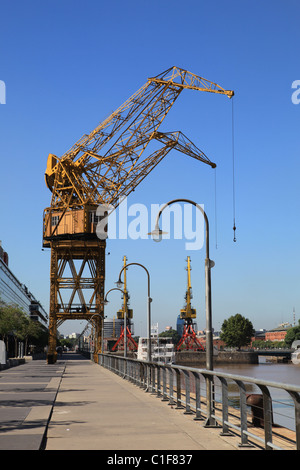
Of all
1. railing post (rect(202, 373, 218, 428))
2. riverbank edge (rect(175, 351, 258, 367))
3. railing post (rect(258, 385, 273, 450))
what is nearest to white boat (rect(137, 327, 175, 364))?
riverbank edge (rect(175, 351, 258, 367))

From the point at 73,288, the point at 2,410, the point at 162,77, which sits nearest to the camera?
the point at 2,410

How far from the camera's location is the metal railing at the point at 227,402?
361 inches

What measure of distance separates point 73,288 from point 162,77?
27976mm

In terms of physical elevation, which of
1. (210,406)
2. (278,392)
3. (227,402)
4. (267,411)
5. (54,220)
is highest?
(54,220)

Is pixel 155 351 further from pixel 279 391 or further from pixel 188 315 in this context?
pixel 279 391

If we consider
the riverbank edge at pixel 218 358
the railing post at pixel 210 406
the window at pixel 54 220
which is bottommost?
the riverbank edge at pixel 218 358

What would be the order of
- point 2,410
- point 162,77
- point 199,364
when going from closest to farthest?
1. point 2,410
2. point 162,77
3. point 199,364

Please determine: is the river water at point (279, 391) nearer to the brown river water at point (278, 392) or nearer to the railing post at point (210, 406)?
the brown river water at point (278, 392)

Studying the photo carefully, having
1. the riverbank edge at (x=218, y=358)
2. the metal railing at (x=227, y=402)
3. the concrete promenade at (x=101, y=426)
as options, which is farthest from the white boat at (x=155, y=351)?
the concrete promenade at (x=101, y=426)

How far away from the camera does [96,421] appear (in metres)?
14.3

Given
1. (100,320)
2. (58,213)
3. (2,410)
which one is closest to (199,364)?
(100,320)

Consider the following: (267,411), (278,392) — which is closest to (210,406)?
(267,411)

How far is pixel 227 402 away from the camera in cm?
1181
